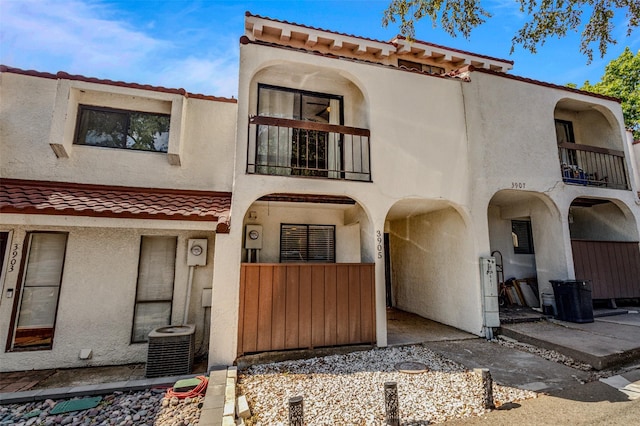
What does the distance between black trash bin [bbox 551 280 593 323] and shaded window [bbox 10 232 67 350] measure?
12.9m

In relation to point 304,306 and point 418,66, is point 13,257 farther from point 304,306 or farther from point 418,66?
point 418,66

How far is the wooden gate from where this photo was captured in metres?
6.04

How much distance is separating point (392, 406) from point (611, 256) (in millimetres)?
10530

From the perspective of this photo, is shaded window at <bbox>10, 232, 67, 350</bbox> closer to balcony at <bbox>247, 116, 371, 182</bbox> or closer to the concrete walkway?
balcony at <bbox>247, 116, 371, 182</bbox>

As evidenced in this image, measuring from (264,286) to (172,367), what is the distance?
2.23 meters

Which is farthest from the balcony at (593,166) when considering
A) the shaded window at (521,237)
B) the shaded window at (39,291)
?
Result: the shaded window at (39,291)

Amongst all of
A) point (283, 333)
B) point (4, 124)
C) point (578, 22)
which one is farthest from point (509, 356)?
point (4, 124)

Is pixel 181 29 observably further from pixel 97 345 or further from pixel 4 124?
pixel 97 345

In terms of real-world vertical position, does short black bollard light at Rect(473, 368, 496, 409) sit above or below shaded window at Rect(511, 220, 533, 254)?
below

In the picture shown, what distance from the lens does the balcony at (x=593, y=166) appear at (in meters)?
9.42

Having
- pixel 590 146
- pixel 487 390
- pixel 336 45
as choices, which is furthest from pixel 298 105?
pixel 590 146

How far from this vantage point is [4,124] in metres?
6.64

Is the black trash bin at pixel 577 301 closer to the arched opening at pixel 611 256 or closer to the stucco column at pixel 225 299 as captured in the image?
the arched opening at pixel 611 256

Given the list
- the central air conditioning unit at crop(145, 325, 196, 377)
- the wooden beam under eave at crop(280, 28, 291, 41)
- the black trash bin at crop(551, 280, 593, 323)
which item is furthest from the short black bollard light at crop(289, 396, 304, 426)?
the wooden beam under eave at crop(280, 28, 291, 41)
